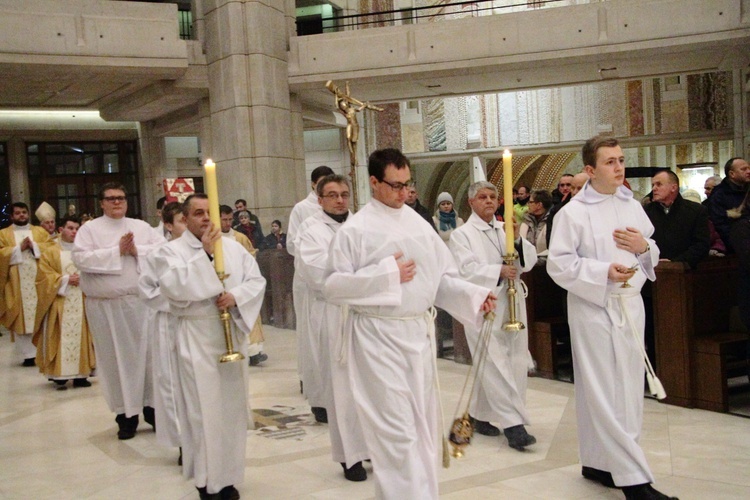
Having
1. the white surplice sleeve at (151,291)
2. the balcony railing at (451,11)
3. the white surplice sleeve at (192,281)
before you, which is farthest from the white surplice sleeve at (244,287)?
the balcony railing at (451,11)

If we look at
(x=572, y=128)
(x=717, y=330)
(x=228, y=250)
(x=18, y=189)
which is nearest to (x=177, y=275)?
(x=228, y=250)

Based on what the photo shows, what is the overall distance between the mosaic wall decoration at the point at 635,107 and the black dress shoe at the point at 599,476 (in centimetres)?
1444

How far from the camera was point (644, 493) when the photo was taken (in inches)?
161

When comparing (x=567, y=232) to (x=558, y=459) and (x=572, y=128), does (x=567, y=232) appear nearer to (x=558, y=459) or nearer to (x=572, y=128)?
(x=558, y=459)

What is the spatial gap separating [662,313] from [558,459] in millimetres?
1782

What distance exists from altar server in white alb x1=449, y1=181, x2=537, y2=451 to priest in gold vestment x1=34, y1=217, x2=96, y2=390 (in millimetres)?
4350

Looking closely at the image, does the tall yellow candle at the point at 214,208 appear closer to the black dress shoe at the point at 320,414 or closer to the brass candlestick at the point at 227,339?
the brass candlestick at the point at 227,339

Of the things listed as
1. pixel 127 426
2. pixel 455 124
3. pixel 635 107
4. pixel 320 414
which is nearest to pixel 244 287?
pixel 320 414

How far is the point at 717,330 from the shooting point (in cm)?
632

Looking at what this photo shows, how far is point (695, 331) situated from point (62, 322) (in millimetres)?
5878

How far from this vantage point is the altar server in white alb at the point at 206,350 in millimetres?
4316

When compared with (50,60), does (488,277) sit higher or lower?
lower

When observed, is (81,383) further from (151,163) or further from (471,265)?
(151,163)

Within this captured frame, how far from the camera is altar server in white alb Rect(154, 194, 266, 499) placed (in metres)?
4.32
